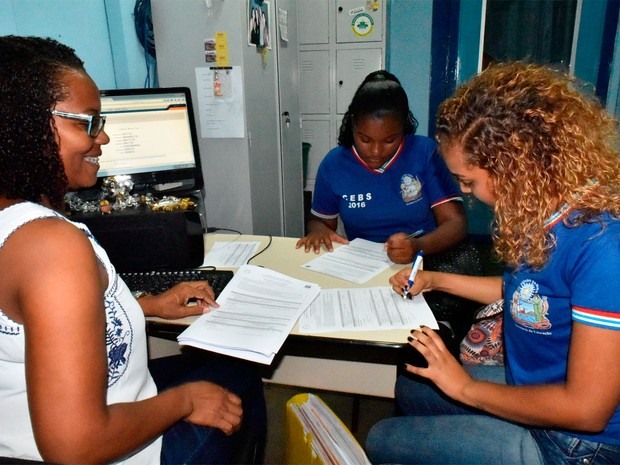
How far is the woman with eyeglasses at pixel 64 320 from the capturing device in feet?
1.97

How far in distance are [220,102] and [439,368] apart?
4.88 feet

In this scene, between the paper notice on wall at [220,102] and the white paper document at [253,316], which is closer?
the white paper document at [253,316]

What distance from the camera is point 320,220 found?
6.15 feet

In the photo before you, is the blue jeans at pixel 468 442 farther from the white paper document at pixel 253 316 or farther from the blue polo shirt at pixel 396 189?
the blue polo shirt at pixel 396 189

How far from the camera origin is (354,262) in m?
1.44

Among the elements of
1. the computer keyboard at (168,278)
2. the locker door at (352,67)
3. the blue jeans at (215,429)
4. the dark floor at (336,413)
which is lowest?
the dark floor at (336,413)

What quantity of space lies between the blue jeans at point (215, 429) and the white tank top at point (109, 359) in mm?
48

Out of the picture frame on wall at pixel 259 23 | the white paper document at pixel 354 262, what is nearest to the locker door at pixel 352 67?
the picture frame on wall at pixel 259 23

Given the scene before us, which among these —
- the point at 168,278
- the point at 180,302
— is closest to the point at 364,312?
the point at 180,302

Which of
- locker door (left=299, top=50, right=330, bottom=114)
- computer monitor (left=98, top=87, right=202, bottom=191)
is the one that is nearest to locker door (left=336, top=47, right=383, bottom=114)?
locker door (left=299, top=50, right=330, bottom=114)

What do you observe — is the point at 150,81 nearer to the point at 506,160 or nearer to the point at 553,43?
the point at 506,160

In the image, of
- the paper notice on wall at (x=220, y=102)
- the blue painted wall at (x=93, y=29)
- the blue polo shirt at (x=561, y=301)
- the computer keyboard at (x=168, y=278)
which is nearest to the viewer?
the blue polo shirt at (x=561, y=301)

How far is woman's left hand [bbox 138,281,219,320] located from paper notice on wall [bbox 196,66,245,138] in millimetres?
1003

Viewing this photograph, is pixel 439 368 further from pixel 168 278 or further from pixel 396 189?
pixel 396 189
